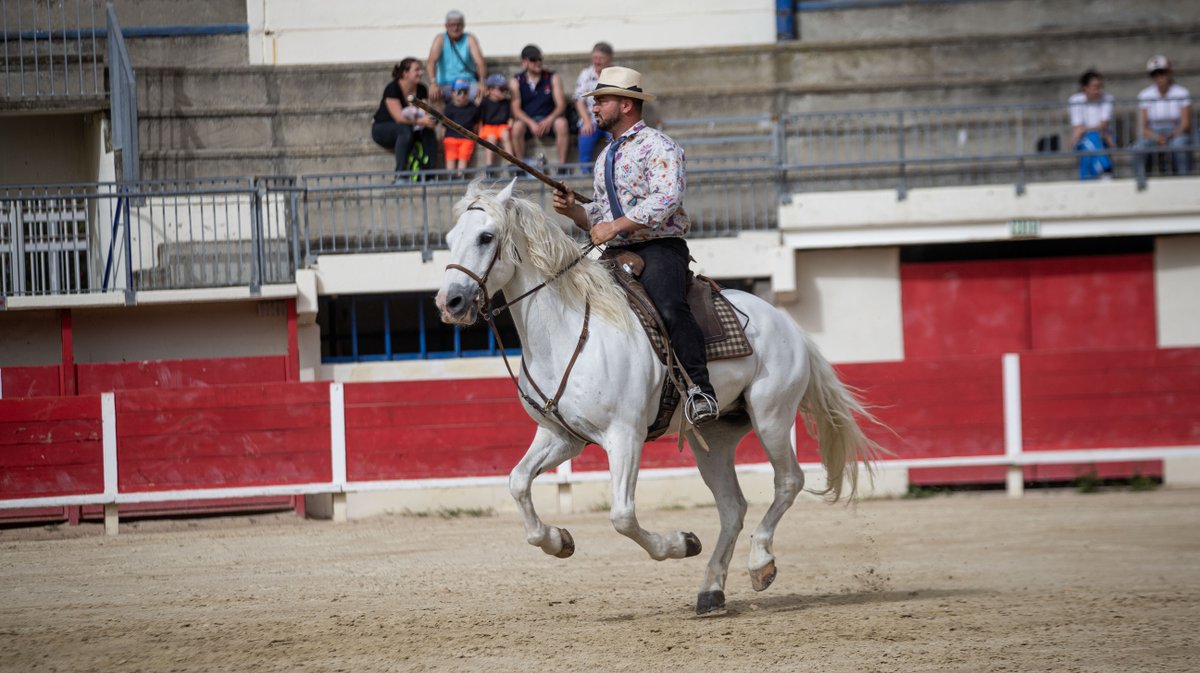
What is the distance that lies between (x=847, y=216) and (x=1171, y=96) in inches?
148

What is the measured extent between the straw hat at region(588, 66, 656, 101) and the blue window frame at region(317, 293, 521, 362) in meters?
8.00

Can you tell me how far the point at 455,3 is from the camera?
17.2 m

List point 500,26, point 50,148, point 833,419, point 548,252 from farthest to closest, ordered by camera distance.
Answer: point 500,26 → point 50,148 → point 833,419 → point 548,252

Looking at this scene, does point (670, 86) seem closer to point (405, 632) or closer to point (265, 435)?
point (265, 435)

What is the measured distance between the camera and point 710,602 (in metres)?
6.71

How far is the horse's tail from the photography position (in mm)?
7406

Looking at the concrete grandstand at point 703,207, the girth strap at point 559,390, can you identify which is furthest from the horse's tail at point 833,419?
the concrete grandstand at point 703,207

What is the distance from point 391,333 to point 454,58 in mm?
3037

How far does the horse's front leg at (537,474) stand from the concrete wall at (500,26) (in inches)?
445

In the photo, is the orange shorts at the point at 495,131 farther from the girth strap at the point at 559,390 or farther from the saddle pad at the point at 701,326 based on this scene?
the girth strap at the point at 559,390

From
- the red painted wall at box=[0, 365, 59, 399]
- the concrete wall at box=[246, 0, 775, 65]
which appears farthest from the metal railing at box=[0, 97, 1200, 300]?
the concrete wall at box=[246, 0, 775, 65]

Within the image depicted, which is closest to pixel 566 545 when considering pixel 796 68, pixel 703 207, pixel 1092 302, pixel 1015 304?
pixel 703 207

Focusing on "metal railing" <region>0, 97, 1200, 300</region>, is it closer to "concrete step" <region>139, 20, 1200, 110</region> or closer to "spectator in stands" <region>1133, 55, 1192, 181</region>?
"spectator in stands" <region>1133, 55, 1192, 181</region>

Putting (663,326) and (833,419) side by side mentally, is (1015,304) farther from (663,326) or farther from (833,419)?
(663,326)
